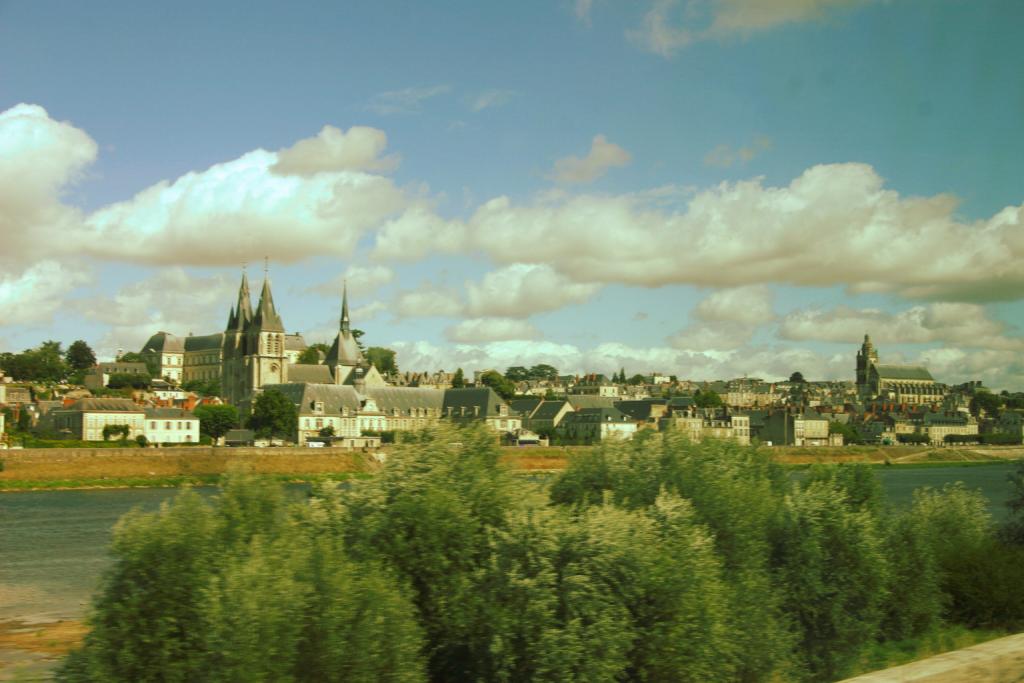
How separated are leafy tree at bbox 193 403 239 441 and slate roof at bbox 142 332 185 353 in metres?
76.7

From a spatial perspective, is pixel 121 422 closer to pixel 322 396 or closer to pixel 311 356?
pixel 322 396

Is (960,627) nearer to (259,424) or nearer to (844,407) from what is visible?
(259,424)

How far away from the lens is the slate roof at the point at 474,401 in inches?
4550

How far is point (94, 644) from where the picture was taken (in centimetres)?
1227

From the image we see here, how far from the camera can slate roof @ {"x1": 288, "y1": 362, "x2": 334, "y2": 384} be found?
129750mm

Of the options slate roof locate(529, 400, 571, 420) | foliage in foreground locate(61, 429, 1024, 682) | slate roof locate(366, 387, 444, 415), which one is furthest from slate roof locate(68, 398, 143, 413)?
foliage in foreground locate(61, 429, 1024, 682)

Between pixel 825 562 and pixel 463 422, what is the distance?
7226mm

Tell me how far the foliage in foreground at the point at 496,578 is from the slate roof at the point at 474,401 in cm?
9429

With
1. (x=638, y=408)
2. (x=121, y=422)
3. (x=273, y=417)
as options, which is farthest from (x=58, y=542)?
(x=638, y=408)

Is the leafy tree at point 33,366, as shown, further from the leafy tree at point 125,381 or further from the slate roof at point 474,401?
the slate roof at point 474,401

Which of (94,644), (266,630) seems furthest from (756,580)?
(94,644)

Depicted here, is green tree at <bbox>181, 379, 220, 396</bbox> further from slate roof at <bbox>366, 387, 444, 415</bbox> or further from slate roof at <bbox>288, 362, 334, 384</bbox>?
slate roof at <bbox>366, 387, 444, 415</bbox>

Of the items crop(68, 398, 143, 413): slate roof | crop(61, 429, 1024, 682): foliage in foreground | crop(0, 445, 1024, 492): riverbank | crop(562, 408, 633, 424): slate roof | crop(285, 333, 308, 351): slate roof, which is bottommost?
crop(0, 445, 1024, 492): riverbank

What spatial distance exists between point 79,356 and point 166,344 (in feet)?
46.4
